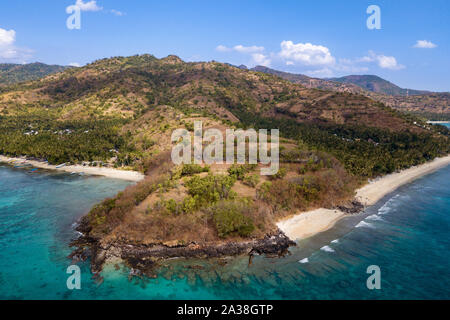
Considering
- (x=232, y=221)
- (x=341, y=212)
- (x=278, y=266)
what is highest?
(x=232, y=221)

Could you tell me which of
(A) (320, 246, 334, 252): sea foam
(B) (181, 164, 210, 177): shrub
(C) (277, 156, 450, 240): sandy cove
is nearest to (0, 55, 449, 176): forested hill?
(C) (277, 156, 450, 240): sandy cove

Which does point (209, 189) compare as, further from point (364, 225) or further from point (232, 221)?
point (364, 225)

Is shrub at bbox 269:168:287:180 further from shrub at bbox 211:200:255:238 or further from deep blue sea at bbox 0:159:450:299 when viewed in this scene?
shrub at bbox 211:200:255:238

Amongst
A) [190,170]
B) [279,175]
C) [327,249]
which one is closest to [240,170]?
→ [279,175]

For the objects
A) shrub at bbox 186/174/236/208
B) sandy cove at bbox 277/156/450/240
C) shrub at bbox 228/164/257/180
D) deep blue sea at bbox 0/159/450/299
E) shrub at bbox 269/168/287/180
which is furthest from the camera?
shrub at bbox 228/164/257/180

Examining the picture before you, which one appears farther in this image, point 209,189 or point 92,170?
point 92,170

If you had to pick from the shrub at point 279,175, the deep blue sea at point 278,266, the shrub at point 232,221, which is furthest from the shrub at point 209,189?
the deep blue sea at point 278,266

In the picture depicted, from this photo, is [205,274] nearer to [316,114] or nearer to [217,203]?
[217,203]
